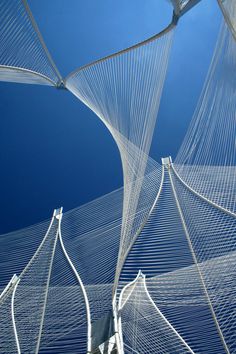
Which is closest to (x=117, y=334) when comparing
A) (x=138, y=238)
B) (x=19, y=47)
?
(x=138, y=238)

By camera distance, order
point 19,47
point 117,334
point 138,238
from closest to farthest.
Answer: point 117,334, point 138,238, point 19,47

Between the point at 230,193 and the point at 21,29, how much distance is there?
570 cm

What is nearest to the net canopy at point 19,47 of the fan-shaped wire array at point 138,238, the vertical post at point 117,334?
the fan-shaped wire array at point 138,238

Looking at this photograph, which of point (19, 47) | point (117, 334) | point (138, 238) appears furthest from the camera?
point (19, 47)

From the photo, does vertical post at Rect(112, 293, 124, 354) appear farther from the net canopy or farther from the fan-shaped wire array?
the net canopy

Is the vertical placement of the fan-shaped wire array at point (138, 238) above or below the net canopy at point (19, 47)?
below

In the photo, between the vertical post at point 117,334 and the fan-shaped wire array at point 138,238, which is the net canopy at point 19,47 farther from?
the vertical post at point 117,334

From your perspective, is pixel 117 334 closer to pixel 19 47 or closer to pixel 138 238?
pixel 138 238

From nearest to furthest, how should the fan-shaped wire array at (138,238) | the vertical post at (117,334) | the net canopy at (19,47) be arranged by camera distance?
the vertical post at (117,334) → the fan-shaped wire array at (138,238) → the net canopy at (19,47)

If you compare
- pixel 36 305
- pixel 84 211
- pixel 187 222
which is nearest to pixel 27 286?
pixel 36 305

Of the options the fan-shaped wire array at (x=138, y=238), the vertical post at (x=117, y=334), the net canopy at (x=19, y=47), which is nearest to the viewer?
the vertical post at (x=117, y=334)

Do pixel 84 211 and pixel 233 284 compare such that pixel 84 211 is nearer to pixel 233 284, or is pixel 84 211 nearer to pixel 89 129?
pixel 233 284

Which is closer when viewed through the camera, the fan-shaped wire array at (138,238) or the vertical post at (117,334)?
the vertical post at (117,334)

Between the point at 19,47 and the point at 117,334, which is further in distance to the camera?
the point at 19,47
